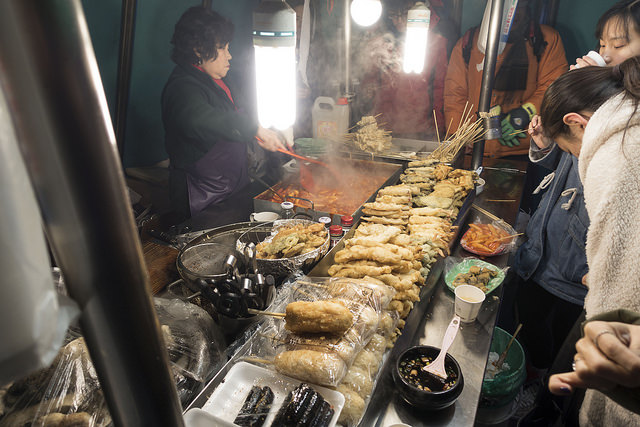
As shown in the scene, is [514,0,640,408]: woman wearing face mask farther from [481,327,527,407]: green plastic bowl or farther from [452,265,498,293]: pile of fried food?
[452,265,498,293]: pile of fried food

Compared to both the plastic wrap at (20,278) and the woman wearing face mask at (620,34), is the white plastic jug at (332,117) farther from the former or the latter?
the plastic wrap at (20,278)

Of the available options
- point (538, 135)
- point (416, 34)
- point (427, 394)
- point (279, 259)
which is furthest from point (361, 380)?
point (416, 34)

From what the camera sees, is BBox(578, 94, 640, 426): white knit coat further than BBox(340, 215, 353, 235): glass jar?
No

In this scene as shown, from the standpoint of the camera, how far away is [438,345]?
2359mm

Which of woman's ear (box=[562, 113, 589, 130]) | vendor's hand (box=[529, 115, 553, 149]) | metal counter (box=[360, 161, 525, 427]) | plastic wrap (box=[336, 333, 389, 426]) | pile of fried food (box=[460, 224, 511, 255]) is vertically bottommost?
metal counter (box=[360, 161, 525, 427])

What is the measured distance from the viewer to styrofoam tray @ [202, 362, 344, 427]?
1.68 m

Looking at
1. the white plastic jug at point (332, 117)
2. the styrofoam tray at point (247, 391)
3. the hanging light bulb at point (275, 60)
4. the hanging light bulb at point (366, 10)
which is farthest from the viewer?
the white plastic jug at point (332, 117)

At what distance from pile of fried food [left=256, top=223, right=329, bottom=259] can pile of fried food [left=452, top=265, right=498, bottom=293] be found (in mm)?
1065

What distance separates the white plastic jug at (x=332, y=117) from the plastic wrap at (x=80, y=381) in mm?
3997

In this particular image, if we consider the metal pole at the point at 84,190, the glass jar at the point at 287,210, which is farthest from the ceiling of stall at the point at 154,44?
the metal pole at the point at 84,190

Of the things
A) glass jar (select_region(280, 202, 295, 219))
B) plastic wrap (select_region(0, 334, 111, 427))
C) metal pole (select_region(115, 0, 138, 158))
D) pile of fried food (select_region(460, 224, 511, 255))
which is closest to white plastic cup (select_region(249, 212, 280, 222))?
glass jar (select_region(280, 202, 295, 219))

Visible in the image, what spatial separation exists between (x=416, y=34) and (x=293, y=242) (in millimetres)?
2689

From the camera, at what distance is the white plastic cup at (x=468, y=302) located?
248 cm

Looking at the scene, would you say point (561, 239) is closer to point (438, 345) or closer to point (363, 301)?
point (438, 345)
